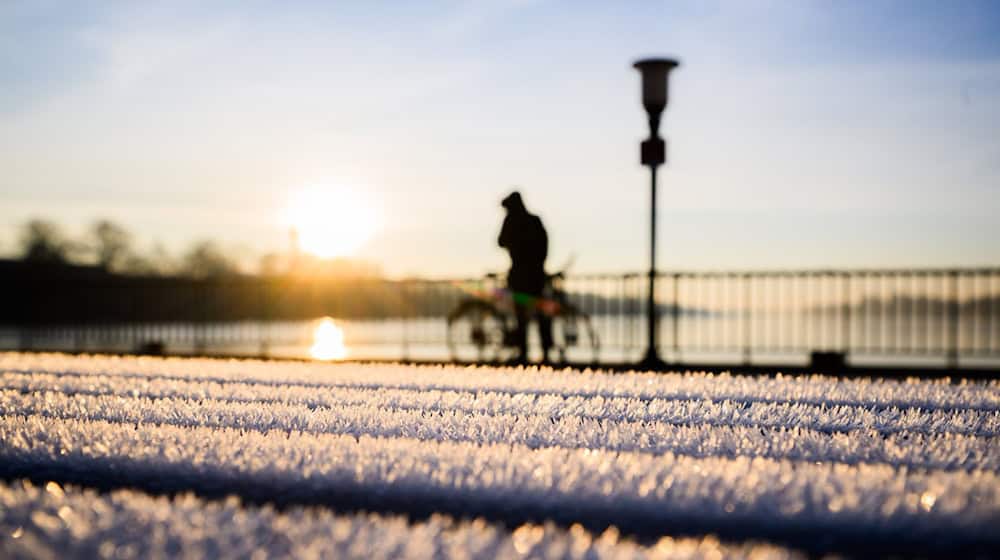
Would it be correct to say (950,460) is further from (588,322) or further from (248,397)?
(588,322)

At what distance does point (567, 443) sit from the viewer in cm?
441

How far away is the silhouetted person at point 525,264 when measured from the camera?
39.3 feet

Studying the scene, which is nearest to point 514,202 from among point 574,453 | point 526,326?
point 526,326

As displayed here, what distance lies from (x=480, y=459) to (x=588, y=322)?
10.5 m

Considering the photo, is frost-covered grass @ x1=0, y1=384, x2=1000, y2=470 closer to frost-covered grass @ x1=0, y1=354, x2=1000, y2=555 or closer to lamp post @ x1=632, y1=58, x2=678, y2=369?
frost-covered grass @ x1=0, y1=354, x2=1000, y2=555

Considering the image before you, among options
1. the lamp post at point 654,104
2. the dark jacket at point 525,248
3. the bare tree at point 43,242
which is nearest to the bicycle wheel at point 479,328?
the dark jacket at point 525,248

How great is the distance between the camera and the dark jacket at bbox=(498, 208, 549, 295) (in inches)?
472

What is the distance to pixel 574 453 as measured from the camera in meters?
3.88

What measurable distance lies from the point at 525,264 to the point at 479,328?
226 cm

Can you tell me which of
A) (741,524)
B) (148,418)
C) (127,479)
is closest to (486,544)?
(741,524)

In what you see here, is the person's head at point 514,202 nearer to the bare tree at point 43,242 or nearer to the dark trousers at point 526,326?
the dark trousers at point 526,326

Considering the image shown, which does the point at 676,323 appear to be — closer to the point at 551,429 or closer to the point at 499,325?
the point at 499,325

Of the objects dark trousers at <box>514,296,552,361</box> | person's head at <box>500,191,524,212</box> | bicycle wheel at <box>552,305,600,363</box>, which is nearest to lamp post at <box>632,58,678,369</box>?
dark trousers at <box>514,296,552,361</box>

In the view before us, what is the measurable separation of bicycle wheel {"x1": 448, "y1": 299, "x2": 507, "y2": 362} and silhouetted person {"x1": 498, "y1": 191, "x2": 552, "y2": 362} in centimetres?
139
